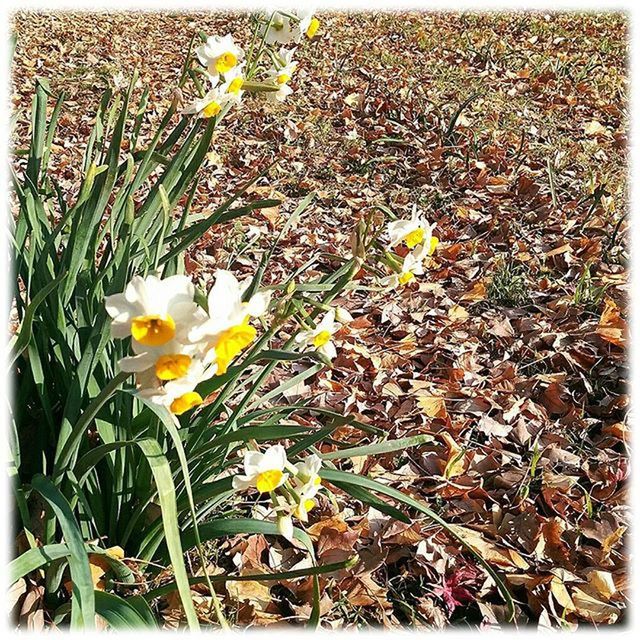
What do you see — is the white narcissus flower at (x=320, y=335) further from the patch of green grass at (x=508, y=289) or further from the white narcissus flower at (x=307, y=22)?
the patch of green grass at (x=508, y=289)

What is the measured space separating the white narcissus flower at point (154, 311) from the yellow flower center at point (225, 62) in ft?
2.39

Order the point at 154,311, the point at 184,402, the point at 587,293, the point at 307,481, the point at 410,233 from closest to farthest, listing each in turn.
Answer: the point at 154,311, the point at 184,402, the point at 307,481, the point at 410,233, the point at 587,293

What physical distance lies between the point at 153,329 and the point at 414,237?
30.6 inches

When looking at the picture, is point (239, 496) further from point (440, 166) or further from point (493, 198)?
point (440, 166)

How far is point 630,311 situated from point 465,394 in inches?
30.7

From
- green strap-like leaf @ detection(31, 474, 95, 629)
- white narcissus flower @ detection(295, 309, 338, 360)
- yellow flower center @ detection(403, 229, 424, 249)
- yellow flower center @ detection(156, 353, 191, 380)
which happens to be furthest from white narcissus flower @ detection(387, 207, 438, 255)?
green strap-like leaf @ detection(31, 474, 95, 629)

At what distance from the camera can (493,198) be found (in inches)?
144

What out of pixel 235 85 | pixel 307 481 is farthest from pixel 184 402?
pixel 235 85

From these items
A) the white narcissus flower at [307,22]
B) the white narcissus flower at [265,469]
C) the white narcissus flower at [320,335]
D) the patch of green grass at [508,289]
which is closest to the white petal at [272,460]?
the white narcissus flower at [265,469]

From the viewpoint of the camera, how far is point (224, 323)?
1.01 meters

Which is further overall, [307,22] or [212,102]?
[307,22]

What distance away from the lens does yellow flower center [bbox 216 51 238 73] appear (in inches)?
61.6

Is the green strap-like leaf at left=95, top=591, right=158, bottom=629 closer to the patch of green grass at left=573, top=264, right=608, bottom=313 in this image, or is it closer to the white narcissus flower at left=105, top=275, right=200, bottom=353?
the white narcissus flower at left=105, top=275, right=200, bottom=353

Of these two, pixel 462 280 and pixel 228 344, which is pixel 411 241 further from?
pixel 462 280
